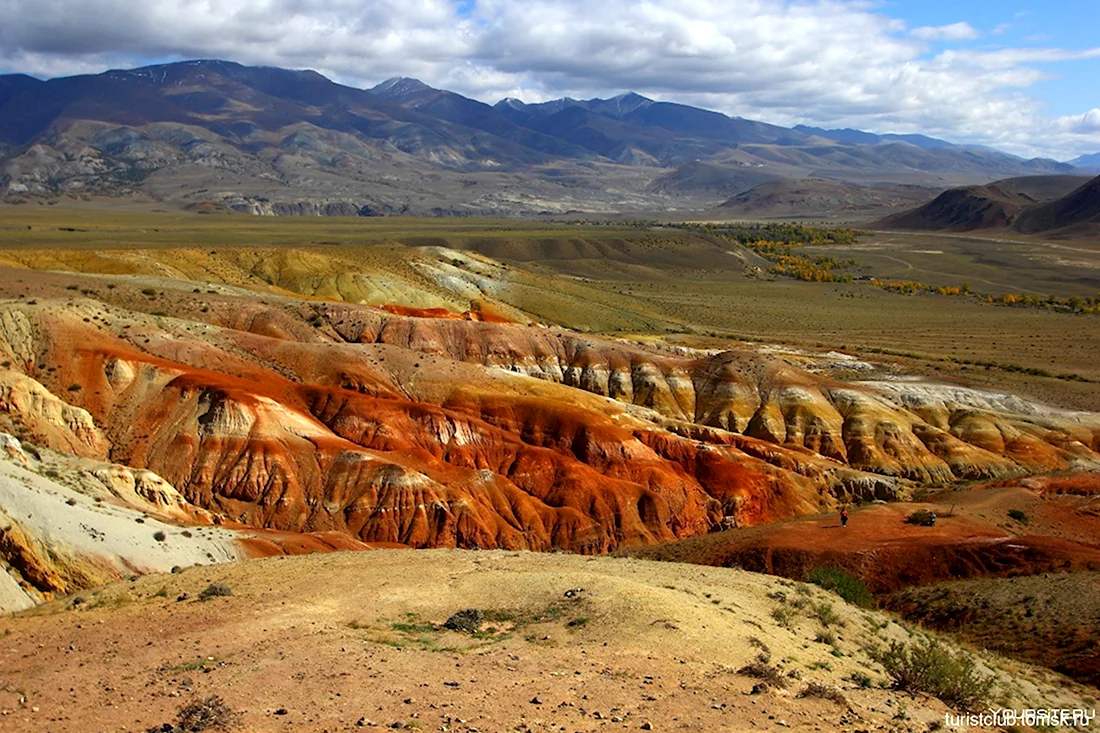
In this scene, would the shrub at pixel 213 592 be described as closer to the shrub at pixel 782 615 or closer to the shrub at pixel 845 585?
the shrub at pixel 782 615

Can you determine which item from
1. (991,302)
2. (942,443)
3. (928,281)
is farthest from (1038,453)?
(928,281)

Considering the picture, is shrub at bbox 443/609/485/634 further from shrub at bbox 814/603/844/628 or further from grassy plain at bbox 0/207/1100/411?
grassy plain at bbox 0/207/1100/411

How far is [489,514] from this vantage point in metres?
47.3

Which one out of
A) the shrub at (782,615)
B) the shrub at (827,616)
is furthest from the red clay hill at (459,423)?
the shrub at (827,616)

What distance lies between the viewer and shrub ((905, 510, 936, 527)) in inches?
1634

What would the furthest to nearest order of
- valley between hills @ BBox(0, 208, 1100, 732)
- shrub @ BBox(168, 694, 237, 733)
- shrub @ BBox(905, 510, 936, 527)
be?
shrub @ BBox(905, 510, 936, 527) → valley between hills @ BBox(0, 208, 1100, 732) → shrub @ BBox(168, 694, 237, 733)

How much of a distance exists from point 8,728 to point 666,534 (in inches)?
1569

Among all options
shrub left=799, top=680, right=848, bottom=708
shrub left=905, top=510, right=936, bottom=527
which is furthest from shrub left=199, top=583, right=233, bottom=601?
shrub left=905, top=510, right=936, bottom=527

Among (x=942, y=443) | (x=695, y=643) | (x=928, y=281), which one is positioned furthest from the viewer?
(x=928, y=281)

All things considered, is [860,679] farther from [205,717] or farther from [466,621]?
[205,717]

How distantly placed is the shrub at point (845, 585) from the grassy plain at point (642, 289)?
57.2m

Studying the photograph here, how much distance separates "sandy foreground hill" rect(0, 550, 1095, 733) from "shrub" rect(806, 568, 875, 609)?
4.97m

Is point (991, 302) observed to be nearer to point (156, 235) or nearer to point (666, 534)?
point (666, 534)

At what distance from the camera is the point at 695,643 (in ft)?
65.5
